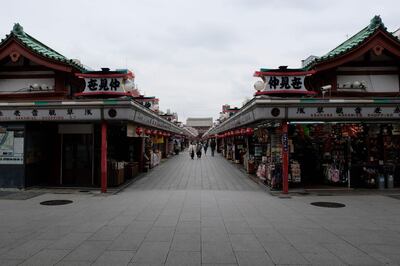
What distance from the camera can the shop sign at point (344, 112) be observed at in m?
14.2

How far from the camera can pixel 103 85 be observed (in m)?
15.3

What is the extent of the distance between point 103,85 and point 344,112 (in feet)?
41.0

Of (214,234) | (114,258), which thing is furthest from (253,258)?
(114,258)

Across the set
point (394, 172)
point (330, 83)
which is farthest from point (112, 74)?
point (394, 172)

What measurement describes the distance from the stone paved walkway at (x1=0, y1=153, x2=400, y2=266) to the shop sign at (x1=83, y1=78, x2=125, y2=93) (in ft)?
18.4

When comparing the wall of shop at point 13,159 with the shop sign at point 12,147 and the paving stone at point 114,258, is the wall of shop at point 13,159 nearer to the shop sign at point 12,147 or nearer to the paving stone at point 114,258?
the shop sign at point 12,147

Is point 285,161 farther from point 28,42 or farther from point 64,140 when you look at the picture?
point 28,42

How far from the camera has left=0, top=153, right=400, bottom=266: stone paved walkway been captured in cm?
632

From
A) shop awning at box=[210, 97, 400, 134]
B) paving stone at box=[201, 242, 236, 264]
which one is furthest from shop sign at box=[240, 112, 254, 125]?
paving stone at box=[201, 242, 236, 264]

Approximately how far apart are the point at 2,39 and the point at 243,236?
1699 centimetres

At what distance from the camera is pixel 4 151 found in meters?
15.1

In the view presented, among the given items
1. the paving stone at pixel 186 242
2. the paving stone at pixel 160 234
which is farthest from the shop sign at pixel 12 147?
the paving stone at pixel 186 242

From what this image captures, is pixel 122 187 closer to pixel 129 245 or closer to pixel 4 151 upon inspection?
pixel 4 151

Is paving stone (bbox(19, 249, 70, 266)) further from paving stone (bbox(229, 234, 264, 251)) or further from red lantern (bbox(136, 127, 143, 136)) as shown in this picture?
red lantern (bbox(136, 127, 143, 136))
